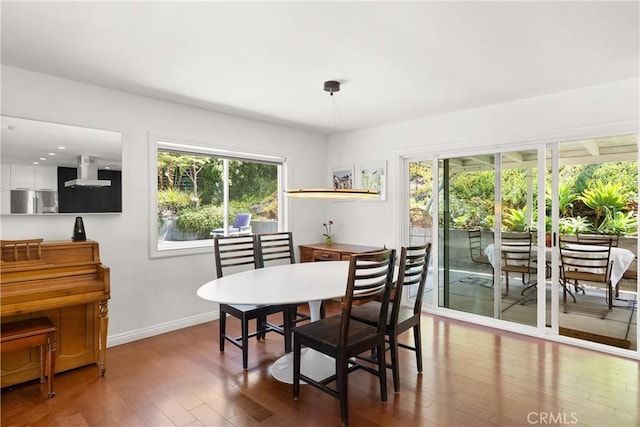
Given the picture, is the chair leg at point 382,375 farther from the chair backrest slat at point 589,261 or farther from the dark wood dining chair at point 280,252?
the chair backrest slat at point 589,261

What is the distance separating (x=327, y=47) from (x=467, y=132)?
7.36 ft

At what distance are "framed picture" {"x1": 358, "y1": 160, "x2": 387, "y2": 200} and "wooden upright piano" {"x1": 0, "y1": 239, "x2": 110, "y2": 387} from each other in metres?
3.24

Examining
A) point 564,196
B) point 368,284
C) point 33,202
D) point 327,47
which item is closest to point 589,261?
point 564,196

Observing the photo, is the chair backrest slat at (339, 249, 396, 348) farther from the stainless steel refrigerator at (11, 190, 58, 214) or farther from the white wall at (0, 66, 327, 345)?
the stainless steel refrigerator at (11, 190, 58, 214)

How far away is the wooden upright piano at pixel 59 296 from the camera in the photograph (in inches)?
95.3

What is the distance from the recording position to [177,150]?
3828 mm

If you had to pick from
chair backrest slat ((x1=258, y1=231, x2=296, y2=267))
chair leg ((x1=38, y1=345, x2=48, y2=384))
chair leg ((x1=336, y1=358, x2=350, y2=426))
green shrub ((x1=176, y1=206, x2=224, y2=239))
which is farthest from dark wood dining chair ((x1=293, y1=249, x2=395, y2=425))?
green shrub ((x1=176, y1=206, x2=224, y2=239))

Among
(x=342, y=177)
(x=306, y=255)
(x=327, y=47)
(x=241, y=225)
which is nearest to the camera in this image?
(x=327, y=47)

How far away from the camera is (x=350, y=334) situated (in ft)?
7.55

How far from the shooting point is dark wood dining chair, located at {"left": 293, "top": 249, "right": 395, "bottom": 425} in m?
2.11

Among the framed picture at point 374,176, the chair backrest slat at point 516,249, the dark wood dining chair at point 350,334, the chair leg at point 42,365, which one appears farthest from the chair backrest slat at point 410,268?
the chair leg at point 42,365

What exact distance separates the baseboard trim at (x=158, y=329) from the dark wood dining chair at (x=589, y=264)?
4.32 metres

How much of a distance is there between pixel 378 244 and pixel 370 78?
2380 millimetres

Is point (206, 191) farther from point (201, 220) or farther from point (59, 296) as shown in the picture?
point (59, 296)
